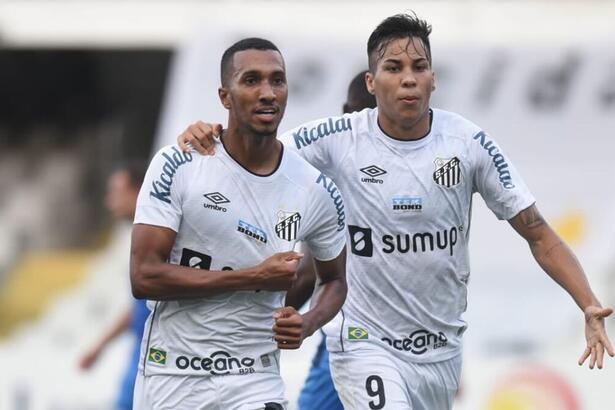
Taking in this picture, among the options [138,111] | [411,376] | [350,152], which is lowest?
[411,376]

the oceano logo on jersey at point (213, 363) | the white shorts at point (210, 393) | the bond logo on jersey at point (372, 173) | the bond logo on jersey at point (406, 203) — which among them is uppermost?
the bond logo on jersey at point (372, 173)

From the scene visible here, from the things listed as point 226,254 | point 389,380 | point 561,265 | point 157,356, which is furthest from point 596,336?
point 157,356

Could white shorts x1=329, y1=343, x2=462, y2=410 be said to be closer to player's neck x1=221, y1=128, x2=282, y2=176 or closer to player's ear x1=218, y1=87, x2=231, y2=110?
player's neck x1=221, y1=128, x2=282, y2=176

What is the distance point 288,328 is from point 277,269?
241mm

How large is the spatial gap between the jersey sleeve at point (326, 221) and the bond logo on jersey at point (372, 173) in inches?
15.9

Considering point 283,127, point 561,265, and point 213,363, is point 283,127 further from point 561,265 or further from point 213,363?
point 213,363

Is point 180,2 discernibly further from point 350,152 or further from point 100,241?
point 350,152

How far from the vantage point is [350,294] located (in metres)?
7.21

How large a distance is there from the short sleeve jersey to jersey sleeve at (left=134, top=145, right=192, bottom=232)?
0.98 metres

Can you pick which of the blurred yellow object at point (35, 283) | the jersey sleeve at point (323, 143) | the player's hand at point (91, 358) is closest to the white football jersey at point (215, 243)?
the jersey sleeve at point (323, 143)

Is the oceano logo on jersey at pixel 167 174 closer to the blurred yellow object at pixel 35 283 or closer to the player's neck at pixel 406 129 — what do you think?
the player's neck at pixel 406 129

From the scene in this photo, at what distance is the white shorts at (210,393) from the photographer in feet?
20.3

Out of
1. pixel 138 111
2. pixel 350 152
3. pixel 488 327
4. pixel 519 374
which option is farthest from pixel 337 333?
pixel 138 111

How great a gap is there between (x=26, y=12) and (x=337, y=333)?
17414 mm
